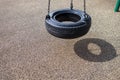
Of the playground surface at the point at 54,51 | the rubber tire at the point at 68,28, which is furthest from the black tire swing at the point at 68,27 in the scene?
the playground surface at the point at 54,51

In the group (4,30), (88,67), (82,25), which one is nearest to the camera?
(82,25)

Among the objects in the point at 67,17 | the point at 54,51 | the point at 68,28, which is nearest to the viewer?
the point at 68,28

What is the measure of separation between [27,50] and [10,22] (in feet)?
2.66

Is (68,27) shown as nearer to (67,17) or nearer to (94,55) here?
(67,17)

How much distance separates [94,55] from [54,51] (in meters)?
0.45

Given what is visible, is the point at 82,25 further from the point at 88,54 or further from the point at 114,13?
the point at 114,13

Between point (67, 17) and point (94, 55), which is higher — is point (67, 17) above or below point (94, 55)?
above

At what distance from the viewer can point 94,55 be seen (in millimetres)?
2080

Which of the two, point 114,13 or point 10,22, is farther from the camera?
point 114,13

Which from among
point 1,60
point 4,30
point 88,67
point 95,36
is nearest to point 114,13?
point 95,36

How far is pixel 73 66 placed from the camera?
192 cm

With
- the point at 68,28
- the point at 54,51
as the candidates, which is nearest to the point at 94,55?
the point at 54,51

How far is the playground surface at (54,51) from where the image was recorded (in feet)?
6.00

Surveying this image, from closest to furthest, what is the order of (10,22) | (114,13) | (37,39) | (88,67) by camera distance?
(88,67), (37,39), (10,22), (114,13)
